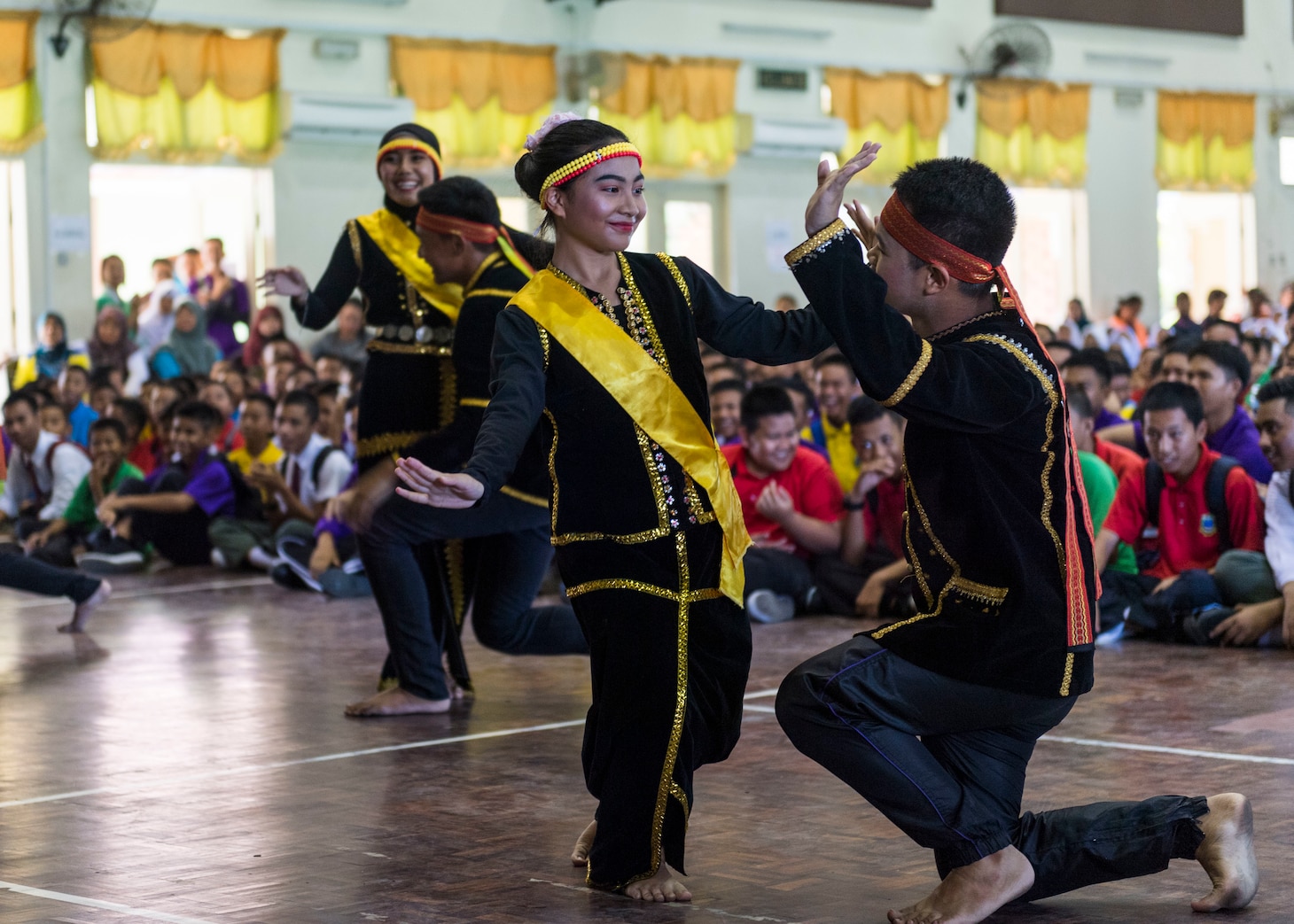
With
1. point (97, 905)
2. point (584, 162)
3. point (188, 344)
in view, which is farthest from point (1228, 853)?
point (188, 344)

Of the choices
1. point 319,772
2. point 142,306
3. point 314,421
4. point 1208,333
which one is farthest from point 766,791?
point 142,306

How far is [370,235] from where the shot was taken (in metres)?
4.66

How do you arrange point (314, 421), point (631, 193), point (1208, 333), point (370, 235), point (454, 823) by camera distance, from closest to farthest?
1. point (631, 193)
2. point (454, 823)
3. point (370, 235)
4. point (314, 421)
5. point (1208, 333)

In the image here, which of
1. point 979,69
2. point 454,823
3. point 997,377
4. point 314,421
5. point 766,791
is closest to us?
point 997,377

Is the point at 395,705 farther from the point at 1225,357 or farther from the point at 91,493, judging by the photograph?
the point at 91,493

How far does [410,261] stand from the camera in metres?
4.57

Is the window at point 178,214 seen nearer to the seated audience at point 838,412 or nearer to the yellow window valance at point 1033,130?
the yellow window valance at point 1033,130

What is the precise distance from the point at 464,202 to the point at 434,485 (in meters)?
1.90

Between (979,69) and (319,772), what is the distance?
1357cm

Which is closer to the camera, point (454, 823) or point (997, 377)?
point (997, 377)

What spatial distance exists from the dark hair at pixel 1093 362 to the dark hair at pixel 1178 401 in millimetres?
1375

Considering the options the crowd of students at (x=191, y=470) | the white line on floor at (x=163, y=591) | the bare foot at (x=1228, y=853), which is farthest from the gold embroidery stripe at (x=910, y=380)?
the white line on floor at (x=163, y=591)

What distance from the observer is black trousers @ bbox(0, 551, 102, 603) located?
614 centimetres

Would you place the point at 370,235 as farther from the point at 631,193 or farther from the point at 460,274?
the point at 631,193
